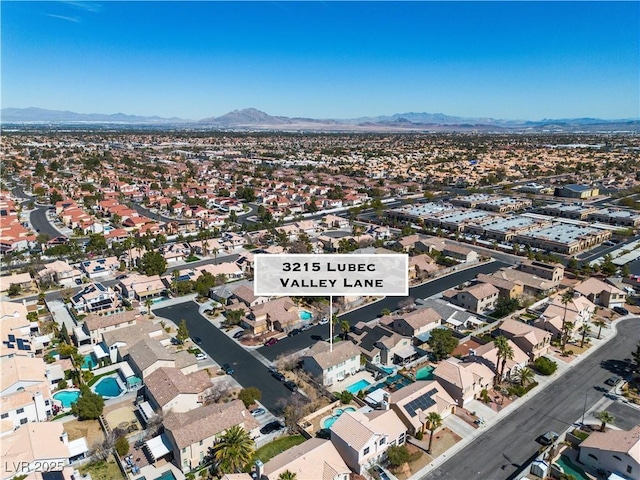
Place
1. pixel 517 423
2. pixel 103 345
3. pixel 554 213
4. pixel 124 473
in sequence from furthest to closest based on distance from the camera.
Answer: pixel 554 213
pixel 103 345
pixel 517 423
pixel 124 473

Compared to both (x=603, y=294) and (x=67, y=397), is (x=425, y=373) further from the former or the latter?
(x=67, y=397)

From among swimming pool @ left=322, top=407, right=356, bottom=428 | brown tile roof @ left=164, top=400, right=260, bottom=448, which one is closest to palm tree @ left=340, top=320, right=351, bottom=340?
swimming pool @ left=322, top=407, right=356, bottom=428

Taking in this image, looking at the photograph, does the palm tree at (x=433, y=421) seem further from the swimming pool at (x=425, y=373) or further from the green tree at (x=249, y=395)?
the green tree at (x=249, y=395)

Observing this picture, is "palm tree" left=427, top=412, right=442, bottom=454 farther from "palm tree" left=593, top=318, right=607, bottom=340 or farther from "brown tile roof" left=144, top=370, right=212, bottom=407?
"palm tree" left=593, top=318, right=607, bottom=340

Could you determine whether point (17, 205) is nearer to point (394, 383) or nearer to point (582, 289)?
point (394, 383)

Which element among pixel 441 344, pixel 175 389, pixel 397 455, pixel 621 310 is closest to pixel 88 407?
pixel 175 389

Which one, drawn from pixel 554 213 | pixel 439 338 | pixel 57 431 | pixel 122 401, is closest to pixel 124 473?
pixel 57 431
